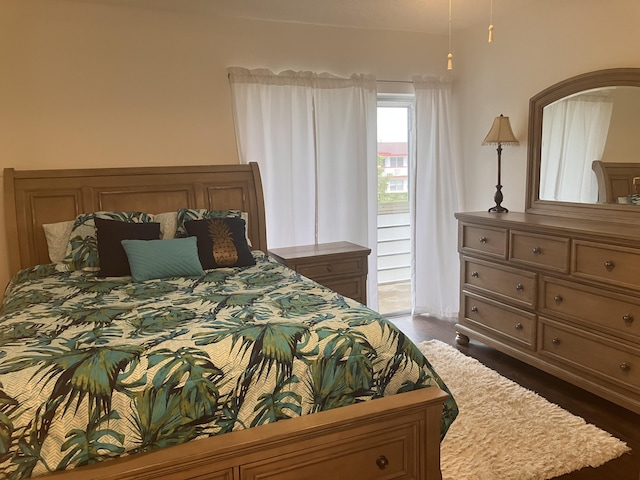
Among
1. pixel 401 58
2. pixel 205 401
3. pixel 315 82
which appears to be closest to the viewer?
pixel 205 401

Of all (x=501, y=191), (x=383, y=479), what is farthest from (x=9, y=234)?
(x=501, y=191)

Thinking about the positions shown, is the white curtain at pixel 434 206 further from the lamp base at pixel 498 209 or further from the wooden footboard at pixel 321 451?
the wooden footboard at pixel 321 451

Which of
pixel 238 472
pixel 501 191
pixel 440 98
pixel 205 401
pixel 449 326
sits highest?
Result: pixel 440 98

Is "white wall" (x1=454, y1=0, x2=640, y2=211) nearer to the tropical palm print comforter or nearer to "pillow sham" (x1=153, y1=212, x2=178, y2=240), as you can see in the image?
the tropical palm print comforter

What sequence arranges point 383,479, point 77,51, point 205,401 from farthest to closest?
point 77,51
point 383,479
point 205,401

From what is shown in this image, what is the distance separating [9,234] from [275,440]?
2.49m

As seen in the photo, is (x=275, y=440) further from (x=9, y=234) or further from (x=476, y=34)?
(x=476, y=34)

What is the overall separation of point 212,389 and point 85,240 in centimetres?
186

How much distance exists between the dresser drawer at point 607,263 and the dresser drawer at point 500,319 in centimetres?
50

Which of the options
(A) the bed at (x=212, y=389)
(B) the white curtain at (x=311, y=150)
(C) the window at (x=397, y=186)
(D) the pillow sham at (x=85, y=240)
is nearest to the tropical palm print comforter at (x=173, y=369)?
(A) the bed at (x=212, y=389)

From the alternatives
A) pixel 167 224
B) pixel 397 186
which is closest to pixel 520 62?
pixel 397 186

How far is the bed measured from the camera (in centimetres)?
156

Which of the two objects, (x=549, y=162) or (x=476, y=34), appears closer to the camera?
(x=549, y=162)

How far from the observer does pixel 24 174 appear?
3312mm
